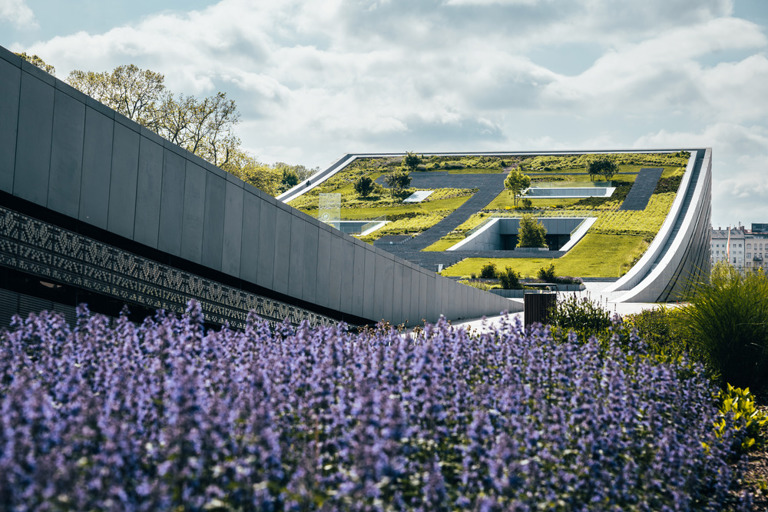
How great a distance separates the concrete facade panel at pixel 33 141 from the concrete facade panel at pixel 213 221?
9.33 feet

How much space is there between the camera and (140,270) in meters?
9.25

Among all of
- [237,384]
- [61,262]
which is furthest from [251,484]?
[61,262]

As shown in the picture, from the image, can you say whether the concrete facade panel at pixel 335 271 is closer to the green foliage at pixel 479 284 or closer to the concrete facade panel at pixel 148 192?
the concrete facade panel at pixel 148 192

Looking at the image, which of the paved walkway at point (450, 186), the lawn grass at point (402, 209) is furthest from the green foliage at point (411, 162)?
the lawn grass at point (402, 209)

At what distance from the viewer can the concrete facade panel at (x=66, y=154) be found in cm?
794

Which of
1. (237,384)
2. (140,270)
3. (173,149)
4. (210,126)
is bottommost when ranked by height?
(237,384)

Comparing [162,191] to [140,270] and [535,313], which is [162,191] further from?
[535,313]

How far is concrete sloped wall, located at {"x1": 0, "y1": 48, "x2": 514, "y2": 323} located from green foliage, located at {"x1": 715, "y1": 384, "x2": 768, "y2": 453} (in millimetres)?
7196

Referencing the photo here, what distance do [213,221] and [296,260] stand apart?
242 centimetres

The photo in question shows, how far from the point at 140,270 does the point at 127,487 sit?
648 cm

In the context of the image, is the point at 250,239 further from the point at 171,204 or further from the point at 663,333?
the point at 663,333

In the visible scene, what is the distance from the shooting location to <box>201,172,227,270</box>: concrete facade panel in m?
10.4

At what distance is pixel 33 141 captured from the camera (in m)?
7.71

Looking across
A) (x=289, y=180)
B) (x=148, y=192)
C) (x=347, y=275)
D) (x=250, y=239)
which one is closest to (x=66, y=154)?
(x=148, y=192)
